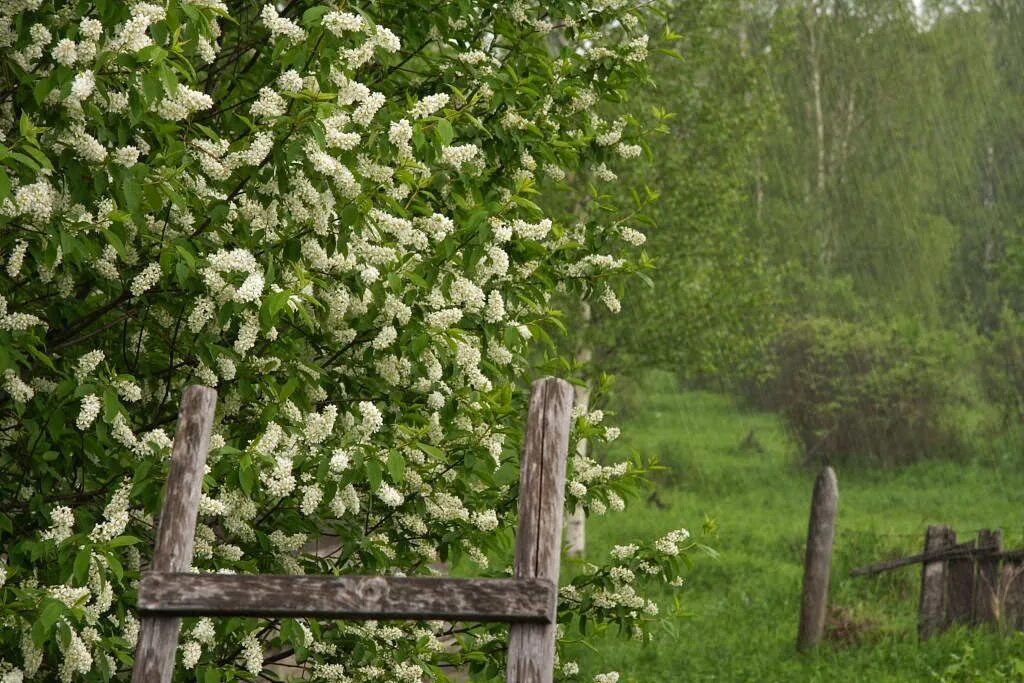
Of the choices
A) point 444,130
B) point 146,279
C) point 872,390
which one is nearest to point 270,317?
point 146,279

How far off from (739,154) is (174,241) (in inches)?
703

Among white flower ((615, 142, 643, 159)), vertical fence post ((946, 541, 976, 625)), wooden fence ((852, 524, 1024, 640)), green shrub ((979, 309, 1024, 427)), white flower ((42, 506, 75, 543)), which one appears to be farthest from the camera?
green shrub ((979, 309, 1024, 427))

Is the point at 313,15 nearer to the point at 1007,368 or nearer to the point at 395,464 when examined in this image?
the point at 395,464

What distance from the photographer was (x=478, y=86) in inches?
281

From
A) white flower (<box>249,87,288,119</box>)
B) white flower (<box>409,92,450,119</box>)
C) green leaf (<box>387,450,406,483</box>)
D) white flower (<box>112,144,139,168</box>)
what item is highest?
white flower (<box>409,92,450,119</box>)

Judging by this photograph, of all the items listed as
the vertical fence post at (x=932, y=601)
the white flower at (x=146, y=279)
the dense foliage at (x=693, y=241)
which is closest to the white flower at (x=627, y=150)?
the white flower at (x=146, y=279)

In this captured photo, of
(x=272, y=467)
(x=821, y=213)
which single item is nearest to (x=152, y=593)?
(x=272, y=467)

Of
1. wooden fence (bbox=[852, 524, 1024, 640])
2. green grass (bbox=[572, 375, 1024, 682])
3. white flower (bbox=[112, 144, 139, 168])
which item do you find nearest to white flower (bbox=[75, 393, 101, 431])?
white flower (bbox=[112, 144, 139, 168])

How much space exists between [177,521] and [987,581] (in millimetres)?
10659

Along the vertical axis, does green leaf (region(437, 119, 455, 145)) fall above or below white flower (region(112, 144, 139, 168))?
above

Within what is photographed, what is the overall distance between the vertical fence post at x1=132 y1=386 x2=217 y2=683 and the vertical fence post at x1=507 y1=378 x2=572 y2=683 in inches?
39.1

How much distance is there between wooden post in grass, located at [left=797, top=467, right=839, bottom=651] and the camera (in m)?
13.5

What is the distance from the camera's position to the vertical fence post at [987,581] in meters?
12.9

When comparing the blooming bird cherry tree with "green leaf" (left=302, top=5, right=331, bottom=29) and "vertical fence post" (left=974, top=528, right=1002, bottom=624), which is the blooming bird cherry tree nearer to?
"green leaf" (left=302, top=5, right=331, bottom=29)
